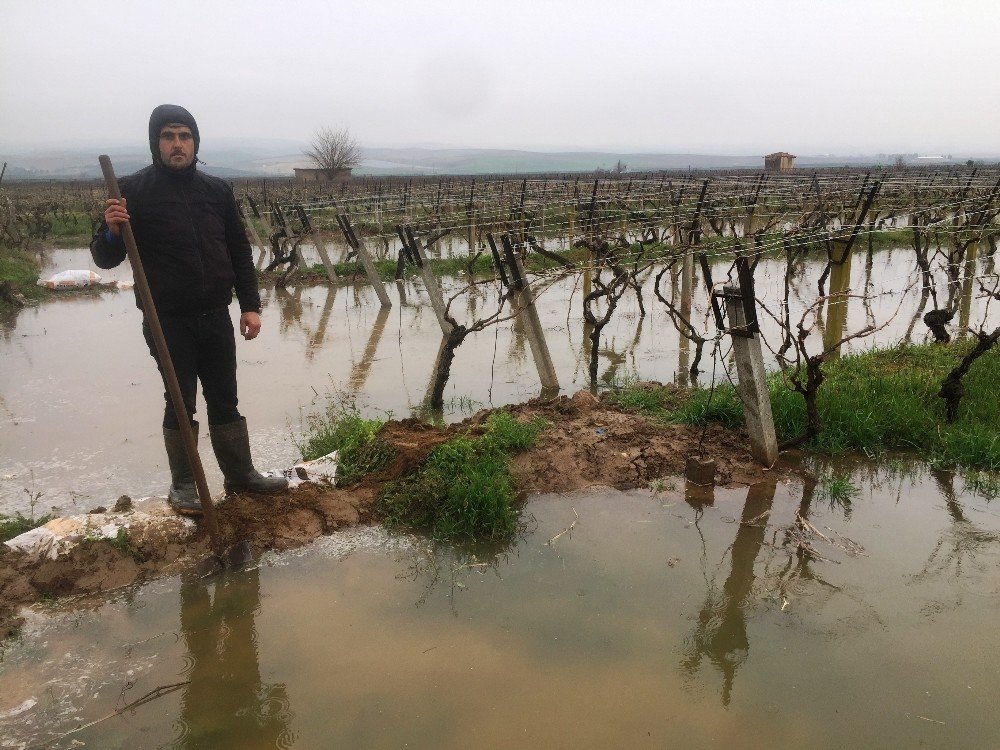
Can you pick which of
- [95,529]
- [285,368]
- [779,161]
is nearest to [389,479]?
[95,529]

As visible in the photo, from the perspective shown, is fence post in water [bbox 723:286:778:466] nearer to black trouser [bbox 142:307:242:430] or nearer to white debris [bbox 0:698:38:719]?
black trouser [bbox 142:307:242:430]

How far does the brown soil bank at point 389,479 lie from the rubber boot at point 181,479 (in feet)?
0.54

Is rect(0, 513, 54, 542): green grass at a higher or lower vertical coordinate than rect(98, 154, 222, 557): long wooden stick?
lower

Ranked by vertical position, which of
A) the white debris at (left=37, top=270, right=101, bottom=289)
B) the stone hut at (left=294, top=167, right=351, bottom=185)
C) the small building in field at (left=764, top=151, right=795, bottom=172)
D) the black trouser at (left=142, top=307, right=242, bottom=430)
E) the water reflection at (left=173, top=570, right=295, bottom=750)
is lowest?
the water reflection at (left=173, top=570, right=295, bottom=750)

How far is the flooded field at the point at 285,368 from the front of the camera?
17.6 ft

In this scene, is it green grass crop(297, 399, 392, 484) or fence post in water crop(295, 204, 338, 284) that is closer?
green grass crop(297, 399, 392, 484)

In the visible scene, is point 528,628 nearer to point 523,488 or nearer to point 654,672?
point 654,672

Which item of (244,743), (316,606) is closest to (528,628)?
(316,606)

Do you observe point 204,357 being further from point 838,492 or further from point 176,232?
point 838,492

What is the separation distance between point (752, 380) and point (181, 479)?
3714mm

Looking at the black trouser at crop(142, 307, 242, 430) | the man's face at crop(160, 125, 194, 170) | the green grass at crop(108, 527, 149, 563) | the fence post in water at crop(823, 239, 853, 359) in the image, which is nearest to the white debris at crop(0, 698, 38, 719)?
the green grass at crop(108, 527, 149, 563)

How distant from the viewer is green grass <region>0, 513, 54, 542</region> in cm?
407

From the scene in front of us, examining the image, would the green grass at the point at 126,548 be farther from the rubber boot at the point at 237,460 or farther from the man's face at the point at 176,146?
the man's face at the point at 176,146

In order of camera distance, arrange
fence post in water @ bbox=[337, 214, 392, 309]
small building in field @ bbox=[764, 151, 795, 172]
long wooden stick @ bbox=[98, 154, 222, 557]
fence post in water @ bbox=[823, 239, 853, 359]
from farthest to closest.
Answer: small building in field @ bbox=[764, 151, 795, 172]
fence post in water @ bbox=[337, 214, 392, 309]
fence post in water @ bbox=[823, 239, 853, 359]
long wooden stick @ bbox=[98, 154, 222, 557]
